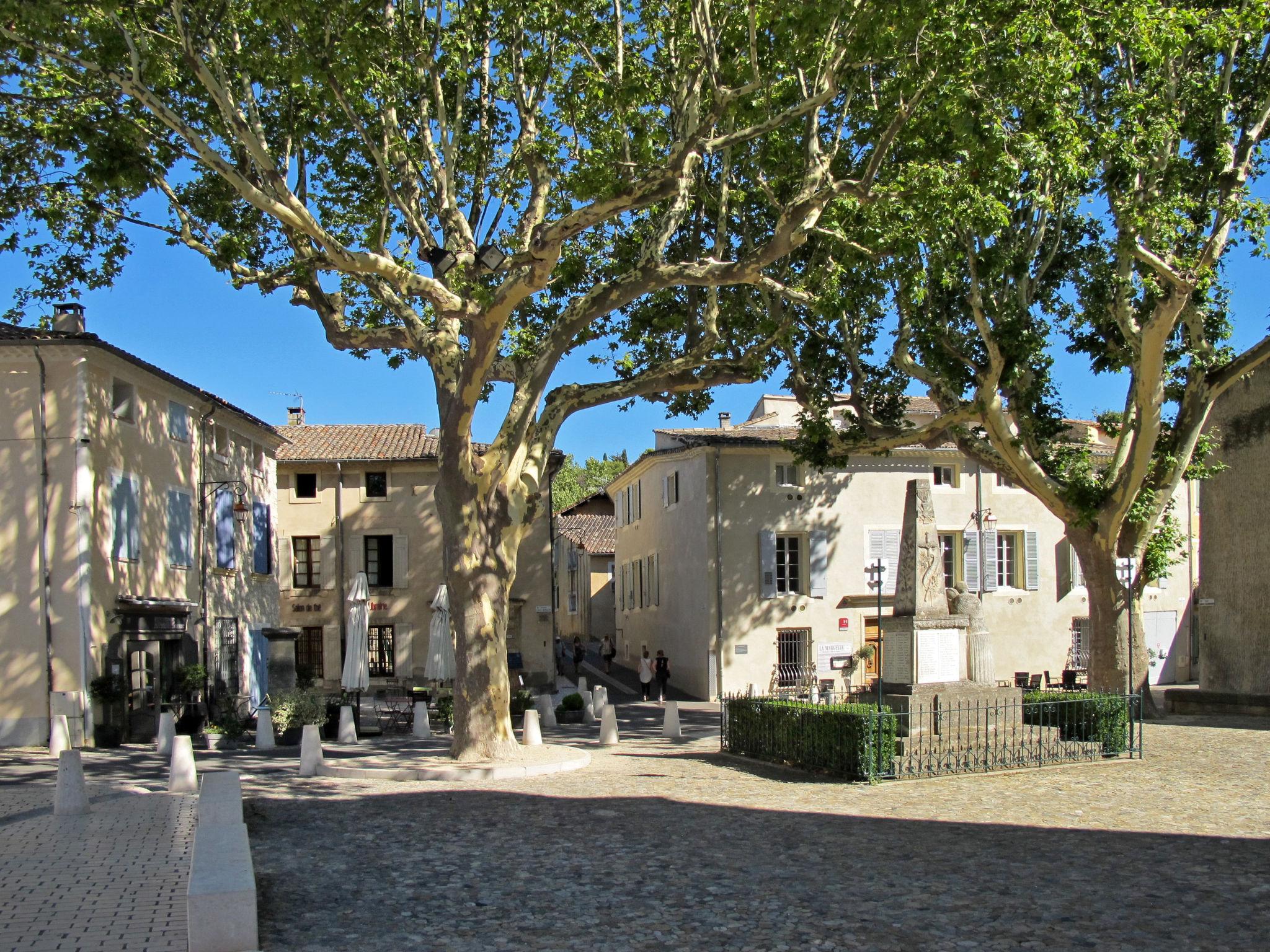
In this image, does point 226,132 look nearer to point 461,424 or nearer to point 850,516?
point 461,424

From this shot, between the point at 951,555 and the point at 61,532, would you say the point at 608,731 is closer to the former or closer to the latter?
the point at 61,532

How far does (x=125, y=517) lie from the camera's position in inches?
814

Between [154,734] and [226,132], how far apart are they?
37.3 ft

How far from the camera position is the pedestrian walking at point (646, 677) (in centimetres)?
2970

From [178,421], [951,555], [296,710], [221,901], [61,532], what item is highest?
[178,421]

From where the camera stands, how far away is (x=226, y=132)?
48.6 feet

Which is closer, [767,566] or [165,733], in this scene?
[165,733]

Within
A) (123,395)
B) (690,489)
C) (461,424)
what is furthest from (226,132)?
(690,489)

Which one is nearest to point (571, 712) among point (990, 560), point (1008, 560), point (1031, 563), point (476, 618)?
point (476, 618)

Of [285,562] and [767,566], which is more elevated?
[285,562]

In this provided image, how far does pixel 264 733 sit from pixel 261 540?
10558mm

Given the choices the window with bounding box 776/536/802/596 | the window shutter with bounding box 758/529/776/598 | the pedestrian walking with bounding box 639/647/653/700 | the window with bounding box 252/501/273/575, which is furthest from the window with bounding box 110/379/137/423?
the window with bounding box 776/536/802/596

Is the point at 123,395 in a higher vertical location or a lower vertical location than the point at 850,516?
higher

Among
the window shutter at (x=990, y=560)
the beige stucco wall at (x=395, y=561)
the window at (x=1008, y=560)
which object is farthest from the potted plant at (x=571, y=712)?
the window at (x=1008, y=560)
